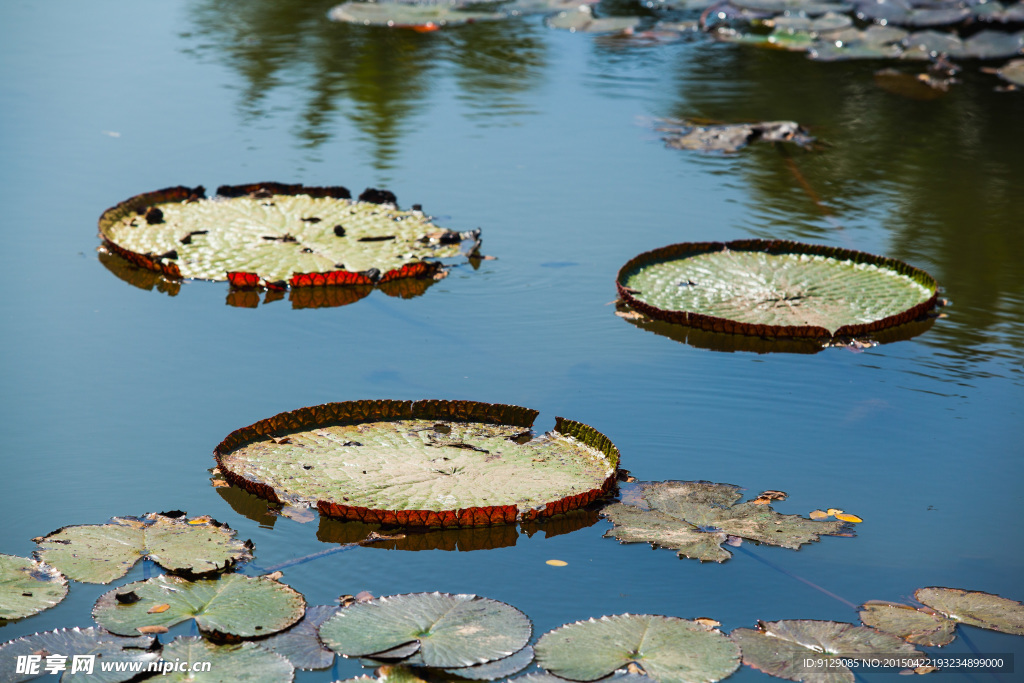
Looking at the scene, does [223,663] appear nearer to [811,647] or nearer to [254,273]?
[811,647]

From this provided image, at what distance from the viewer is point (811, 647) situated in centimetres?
227

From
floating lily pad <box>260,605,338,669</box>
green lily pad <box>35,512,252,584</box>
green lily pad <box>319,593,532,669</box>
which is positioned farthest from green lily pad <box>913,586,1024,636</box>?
green lily pad <box>35,512,252,584</box>

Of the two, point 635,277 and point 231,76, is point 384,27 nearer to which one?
point 231,76

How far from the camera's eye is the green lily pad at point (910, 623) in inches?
91.9

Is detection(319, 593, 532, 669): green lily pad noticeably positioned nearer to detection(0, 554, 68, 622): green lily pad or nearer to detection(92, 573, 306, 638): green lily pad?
detection(92, 573, 306, 638): green lily pad

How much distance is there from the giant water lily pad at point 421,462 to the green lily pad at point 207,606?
1.15 feet

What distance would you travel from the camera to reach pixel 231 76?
7.53 metres

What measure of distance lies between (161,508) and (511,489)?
0.94 m

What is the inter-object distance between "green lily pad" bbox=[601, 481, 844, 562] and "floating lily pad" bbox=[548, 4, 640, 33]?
744 cm

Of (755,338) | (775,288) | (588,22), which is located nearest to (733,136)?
(775,288)

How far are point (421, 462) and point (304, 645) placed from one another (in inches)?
30.8

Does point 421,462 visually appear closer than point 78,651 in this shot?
No

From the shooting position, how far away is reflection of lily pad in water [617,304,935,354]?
3908mm

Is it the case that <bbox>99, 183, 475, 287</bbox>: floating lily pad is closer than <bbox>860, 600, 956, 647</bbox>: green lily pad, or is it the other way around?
<bbox>860, 600, 956, 647</bbox>: green lily pad
